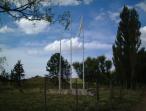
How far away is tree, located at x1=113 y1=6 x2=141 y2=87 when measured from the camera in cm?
5612

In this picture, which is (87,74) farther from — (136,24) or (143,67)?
(136,24)

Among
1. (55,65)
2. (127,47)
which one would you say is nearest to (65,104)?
(127,47)

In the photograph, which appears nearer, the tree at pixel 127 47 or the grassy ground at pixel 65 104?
the grassy ground at pixel 65 104

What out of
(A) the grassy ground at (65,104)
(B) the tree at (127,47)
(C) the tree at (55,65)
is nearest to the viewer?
(A) the grassy ground at (65,104)

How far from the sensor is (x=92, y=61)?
353 ft

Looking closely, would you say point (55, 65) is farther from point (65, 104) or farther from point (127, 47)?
point (65, 104)

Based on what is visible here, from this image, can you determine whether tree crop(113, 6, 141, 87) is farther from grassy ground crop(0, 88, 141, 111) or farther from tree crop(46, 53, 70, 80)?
tree crop(46, 53, 70, 80)

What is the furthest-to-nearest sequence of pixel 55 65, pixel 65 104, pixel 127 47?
1. pixel 55 65
2. pixel 127 47
3. pixel 65 104

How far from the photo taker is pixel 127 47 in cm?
5666

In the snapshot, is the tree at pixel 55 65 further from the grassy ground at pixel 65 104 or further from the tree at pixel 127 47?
the grassy ground at pixel 65 104

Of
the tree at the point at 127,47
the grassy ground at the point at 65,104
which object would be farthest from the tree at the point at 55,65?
the grassy ground at the point at 65,104

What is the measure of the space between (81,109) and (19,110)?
334cm

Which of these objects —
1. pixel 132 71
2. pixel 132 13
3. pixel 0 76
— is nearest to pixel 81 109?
pixel 0 76

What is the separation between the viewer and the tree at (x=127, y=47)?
56125 mm
